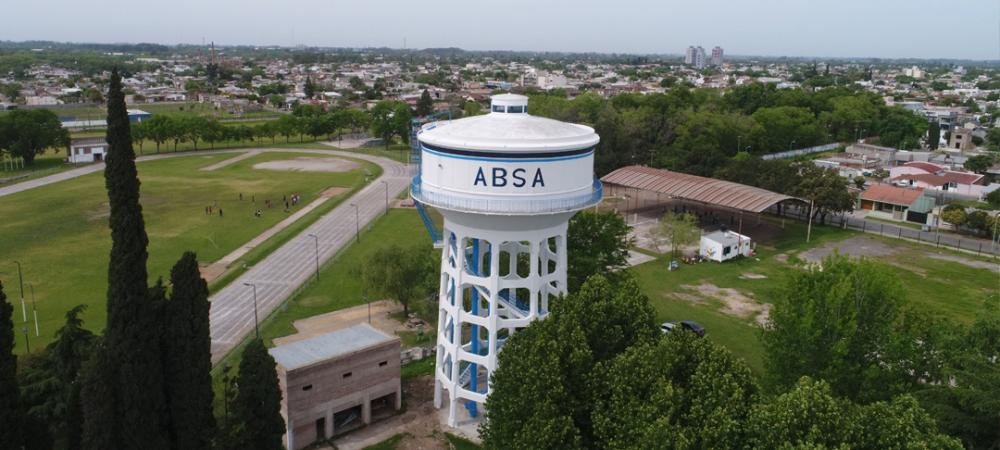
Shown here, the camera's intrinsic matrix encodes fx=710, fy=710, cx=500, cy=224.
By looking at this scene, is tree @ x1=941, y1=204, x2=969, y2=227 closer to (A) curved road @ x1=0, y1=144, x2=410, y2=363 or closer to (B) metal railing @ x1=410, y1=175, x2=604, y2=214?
(B) metal railing @ x1=410, y1=175, x2=604, y2=214

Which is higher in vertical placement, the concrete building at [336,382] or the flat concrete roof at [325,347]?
the flat concrete roof at [325,347]

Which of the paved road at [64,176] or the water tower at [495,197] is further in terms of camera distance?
the paved road at [64,176]

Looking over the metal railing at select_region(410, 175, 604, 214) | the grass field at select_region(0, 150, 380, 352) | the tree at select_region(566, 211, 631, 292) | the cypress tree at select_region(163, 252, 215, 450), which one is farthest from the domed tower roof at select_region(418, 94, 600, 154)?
the grass field at select_region(0, 150, 380, 352)

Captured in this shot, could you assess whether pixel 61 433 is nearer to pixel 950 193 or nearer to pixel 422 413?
pixel 422 413

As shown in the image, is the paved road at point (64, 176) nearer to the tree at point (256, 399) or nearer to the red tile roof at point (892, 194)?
the tree at point (256, 399)

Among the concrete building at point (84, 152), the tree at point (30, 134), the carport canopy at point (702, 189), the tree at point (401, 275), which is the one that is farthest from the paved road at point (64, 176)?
the carport canopy at point (702, 189)

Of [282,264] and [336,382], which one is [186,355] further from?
[282,264]

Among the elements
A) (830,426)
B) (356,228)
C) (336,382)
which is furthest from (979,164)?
(336,382)
